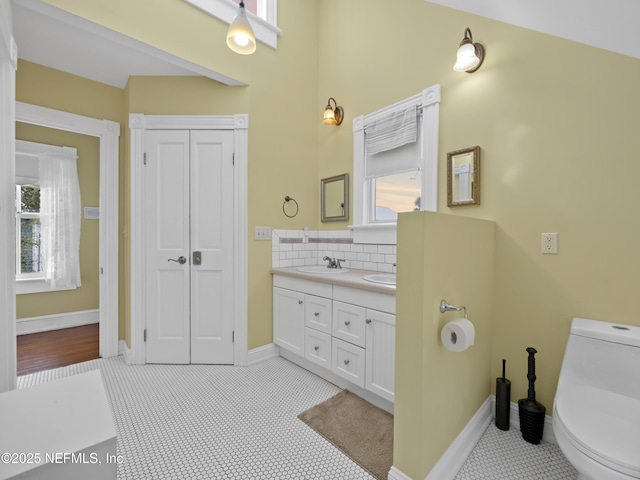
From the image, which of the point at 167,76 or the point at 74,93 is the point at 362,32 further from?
the point at 74,93

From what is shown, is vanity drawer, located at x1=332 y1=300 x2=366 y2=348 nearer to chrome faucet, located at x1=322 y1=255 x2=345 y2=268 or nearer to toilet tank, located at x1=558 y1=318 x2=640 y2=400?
chrome faucet, located at x1=322 y1=255 x2=345 y2=268

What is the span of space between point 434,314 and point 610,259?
105 cm

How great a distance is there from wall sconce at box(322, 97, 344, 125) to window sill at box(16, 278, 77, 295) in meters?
3.87

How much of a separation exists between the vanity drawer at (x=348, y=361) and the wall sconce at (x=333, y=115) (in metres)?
2.05

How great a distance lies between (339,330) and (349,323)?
0.13m

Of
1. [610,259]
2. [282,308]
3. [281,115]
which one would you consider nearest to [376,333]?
[282,308]

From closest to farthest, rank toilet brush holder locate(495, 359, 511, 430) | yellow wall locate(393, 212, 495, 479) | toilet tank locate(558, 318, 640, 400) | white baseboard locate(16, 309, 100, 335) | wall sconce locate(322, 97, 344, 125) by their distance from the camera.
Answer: yellow wall locate(393, 212, 495, 479) < toilet tank locate(558, 318, 640, 400) < toilet brush holder locate(495, 359, 511, 430) < wall sconce locate(322, 97, 344, 125) < white baseboard locate(16, 309, 100, 335)

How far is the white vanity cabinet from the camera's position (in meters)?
1.86

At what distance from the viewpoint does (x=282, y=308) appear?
8.97 ft

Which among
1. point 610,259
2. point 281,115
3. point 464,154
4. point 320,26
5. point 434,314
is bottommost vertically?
point 434,314

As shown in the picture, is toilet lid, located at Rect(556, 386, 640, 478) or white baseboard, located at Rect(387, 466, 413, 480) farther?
white baseboard, located at Rect(387, 466, 413, 480)

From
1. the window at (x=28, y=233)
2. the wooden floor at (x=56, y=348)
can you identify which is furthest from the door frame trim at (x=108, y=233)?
the window at (x=28, y=233)

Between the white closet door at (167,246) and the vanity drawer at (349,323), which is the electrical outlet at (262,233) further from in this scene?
the vanity drawer at (349,323)

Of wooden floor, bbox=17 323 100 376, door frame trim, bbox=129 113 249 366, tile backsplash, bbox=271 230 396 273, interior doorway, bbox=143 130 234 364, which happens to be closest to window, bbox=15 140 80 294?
wooden floor, bbox=17 323 100 376
